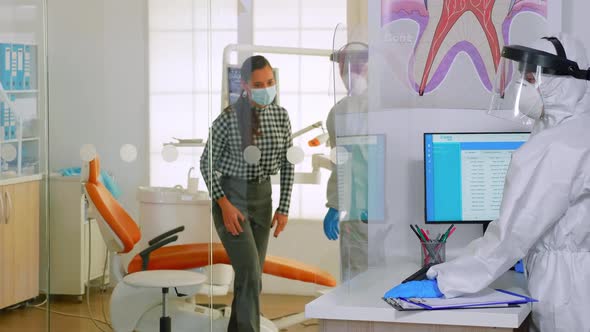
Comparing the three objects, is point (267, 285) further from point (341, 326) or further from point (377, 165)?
point (341, 326)

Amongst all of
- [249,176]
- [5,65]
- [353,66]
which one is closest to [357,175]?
[353,66]

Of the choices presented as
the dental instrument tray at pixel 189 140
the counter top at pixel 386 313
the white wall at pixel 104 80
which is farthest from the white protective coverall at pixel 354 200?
the white wall at pixel 104 80

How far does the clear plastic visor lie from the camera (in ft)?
7.21

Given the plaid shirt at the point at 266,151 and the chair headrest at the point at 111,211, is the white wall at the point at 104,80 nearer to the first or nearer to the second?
the chair headrest at the point at 111,211

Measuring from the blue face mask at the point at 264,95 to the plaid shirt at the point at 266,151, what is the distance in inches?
0.9

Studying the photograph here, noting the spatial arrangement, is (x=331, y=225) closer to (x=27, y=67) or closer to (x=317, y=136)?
(x=317, y=136)

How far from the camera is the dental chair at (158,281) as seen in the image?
3.00 metres

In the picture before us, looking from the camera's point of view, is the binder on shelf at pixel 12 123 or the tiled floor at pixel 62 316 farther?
the binder on shelf at pixel 12 123

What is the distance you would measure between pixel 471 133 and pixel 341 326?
1025 millimetres

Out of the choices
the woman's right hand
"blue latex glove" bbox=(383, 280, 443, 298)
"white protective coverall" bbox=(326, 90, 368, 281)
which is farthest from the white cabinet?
"blue latex glove" bbox=(383, 280, 443, 298)

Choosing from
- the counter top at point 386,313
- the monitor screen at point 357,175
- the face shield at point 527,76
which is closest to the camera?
the counter top at point 386,313

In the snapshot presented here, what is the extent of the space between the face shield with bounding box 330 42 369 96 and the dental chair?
0.87 m

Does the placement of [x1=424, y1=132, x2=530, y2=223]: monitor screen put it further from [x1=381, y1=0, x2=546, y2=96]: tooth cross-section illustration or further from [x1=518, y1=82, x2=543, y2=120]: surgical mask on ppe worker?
[x1=518, y1=82, x2=543, y2=120]: surgical mask on ppe worker

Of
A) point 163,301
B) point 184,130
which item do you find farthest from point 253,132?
point 163,301
